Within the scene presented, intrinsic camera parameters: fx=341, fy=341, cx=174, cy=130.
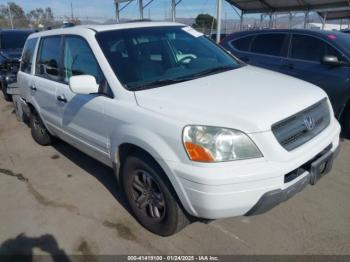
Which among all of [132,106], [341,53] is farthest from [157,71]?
[341,53]

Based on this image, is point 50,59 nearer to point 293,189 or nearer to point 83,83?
point 83,83

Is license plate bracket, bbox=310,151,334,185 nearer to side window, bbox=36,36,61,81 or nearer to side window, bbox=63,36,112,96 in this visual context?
side window, bbox=63,36,112,96

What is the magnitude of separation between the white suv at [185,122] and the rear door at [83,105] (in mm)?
12

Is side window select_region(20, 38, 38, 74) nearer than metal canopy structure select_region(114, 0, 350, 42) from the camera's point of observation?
Yes

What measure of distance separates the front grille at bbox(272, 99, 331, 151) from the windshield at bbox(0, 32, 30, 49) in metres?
10.2

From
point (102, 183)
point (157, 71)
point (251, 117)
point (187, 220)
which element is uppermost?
point (157, 71)

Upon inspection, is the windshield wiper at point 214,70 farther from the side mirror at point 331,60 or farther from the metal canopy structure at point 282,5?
the metal canopy structure at point 282,5

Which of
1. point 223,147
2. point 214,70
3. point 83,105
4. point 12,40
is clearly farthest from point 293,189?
point 12,40

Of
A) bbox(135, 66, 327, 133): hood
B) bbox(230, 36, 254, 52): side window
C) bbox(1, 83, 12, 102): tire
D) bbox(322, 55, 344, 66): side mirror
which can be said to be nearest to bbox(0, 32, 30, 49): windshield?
bbox(1, 83, 12, 102): tire

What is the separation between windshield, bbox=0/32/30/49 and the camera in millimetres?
10688

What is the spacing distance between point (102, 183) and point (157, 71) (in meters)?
1.67

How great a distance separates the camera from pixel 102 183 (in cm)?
418

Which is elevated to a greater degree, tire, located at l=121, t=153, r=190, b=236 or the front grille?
the front grille

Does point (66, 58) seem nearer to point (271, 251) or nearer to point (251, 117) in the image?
point (251, 117)
